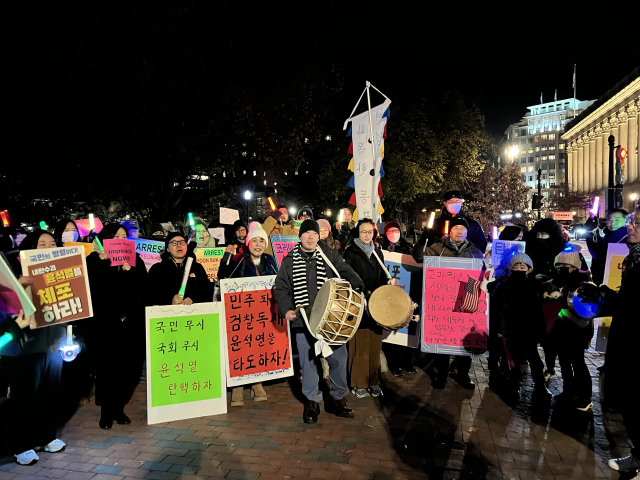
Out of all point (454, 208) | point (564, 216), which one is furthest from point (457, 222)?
point (564, 216)

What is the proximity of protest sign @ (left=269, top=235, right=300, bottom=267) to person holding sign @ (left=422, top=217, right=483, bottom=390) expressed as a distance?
2393mm

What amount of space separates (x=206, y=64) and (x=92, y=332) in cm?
1251

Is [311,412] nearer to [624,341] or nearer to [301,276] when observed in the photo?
[301,276]

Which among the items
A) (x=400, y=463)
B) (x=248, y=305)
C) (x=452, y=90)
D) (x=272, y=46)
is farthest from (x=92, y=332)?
(x=452, y=90)

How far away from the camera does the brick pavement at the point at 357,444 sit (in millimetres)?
4180

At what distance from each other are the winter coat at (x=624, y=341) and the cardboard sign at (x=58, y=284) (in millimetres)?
5050

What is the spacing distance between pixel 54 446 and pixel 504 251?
6.33 meters

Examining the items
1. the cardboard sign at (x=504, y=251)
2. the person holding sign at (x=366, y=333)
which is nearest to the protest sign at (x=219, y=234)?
the person holding sign at (x=366, y=333)

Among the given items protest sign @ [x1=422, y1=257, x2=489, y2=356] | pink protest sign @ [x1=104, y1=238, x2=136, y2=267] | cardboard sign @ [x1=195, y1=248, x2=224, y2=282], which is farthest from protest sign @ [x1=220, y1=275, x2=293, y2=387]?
cardboard sign @ [x1=195, y1=248, x2=224, y2=282]

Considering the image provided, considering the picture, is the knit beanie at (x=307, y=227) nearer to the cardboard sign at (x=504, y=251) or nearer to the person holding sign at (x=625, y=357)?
the person holding sign at (x=625, y=357)

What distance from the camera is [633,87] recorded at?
2704 inches

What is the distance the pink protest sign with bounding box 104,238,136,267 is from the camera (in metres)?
6.38

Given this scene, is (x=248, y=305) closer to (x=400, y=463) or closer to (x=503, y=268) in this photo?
(x=400, y=463)

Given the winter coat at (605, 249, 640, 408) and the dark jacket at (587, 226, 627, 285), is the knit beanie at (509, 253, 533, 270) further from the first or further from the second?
the dark jacket at (587, 226, 627, 285)
